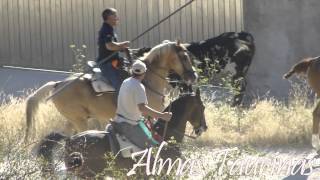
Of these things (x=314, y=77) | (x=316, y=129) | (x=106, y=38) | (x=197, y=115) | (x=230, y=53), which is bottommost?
(x=316, y=129)

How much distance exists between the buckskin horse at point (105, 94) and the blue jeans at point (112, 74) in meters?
0.29

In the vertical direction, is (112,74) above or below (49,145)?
above

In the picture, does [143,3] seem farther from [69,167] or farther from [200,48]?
[69,167]

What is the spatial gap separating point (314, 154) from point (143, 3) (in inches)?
415

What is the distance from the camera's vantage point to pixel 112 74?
43.5ft

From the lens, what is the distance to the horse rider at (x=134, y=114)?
31.6ft

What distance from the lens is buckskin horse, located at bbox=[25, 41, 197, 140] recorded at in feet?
43.0

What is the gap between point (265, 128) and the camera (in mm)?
14852

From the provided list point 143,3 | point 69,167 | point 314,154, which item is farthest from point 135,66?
point 143,3

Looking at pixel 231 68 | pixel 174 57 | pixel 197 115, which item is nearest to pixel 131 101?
pixel 197 115

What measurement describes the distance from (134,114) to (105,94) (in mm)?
A: 3720

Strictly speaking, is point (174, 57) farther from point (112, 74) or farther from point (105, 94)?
point (105, 94)

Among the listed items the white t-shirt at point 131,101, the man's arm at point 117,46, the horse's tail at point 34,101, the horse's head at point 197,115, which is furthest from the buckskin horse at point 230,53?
the white t-shirt at point 131,101

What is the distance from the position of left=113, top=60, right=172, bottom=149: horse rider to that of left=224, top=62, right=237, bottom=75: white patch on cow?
335 inches
